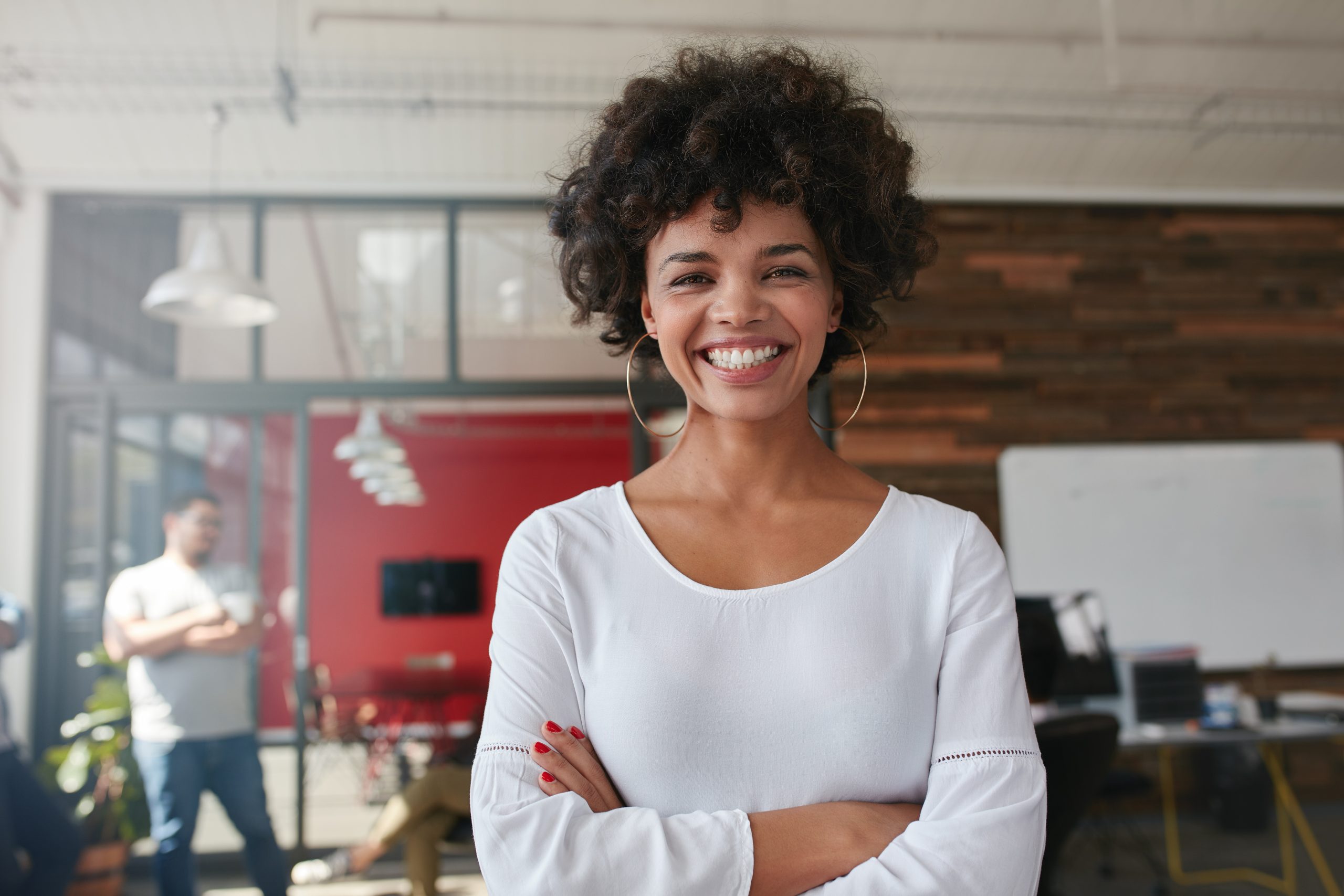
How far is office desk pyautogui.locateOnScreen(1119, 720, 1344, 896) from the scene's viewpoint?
3666 millimetres

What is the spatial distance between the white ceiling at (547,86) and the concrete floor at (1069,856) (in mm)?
2924

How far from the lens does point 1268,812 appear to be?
493cm

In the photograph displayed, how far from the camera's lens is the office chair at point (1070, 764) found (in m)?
2.82

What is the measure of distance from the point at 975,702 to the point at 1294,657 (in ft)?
16.7

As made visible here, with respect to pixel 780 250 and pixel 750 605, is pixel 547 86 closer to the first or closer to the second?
pixel 780 250

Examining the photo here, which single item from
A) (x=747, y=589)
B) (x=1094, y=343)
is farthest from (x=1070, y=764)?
(x=1094, y=343)

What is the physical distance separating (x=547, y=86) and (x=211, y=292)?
175 centimetres

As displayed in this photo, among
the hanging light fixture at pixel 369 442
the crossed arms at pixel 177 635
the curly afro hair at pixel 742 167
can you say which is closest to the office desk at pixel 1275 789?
the curly afro hair at pixel 742 167

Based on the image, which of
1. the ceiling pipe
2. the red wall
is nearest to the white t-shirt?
the ceiling pipe

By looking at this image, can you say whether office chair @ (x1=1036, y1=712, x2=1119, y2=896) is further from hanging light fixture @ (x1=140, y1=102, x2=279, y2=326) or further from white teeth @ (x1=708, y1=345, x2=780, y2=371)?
hanging light fixture @ (x1=140, y1=102, x2=279, y2=326)

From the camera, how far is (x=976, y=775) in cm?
104

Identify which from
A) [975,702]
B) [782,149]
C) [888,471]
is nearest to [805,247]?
[782,149]

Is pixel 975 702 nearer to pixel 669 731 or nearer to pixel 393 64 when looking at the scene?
pixel 669 731

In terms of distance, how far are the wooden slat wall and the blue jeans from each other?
122 inches
